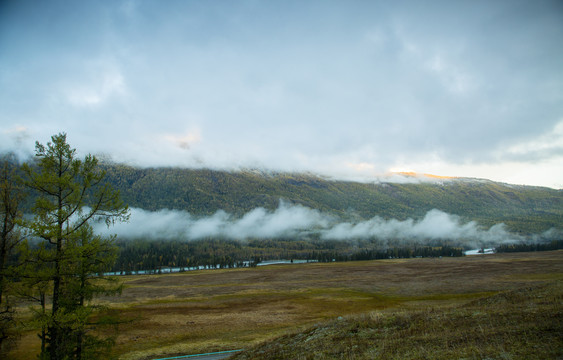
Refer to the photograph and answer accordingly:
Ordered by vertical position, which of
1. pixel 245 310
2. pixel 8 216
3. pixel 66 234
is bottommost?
pixel 245 310

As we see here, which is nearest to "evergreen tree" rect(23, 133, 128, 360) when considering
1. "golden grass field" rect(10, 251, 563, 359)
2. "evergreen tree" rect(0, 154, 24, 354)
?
"evergreen tree" rect(0, 154, 24, 354)

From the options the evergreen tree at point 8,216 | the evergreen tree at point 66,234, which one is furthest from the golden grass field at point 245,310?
the evergreen tree at point 8,216

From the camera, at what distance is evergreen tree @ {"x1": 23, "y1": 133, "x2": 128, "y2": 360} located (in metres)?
15.8

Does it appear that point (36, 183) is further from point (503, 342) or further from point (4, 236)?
point (503, 342)

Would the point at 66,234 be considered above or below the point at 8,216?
below

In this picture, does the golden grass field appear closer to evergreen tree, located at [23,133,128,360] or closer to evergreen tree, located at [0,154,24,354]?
evergreen tree, located at [23,133,128,360]

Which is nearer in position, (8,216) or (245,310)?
(8,216)

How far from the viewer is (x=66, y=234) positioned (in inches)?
636

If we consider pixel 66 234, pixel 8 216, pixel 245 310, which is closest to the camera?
pixel 66 234

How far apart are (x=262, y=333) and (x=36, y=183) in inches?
1405

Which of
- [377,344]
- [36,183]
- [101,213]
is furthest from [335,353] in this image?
[36,183]

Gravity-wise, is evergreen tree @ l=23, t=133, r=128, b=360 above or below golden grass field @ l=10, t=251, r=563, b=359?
above

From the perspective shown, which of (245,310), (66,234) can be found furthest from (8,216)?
(245,310)

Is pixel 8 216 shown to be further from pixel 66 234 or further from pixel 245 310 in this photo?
pixel 245 310
